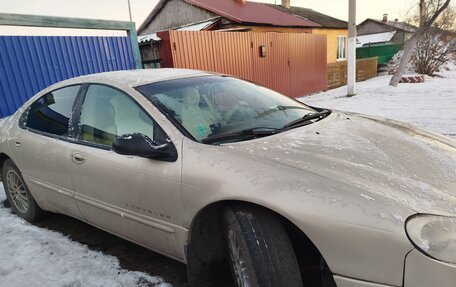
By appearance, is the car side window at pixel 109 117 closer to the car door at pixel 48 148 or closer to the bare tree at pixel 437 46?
the car door at pixel 48 148

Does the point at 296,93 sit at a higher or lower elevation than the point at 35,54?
lower

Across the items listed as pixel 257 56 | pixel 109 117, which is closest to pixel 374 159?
pixel 109 117

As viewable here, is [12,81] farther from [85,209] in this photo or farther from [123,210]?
[123,210]

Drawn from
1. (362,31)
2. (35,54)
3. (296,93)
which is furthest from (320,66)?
(362,31)

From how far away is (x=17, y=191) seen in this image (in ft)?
11.9

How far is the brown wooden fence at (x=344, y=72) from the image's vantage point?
1653cm

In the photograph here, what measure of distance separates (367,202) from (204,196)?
33.3 inches

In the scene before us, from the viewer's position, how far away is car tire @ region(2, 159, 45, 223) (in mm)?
3479

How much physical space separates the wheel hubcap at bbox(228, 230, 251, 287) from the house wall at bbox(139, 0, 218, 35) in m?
18.9

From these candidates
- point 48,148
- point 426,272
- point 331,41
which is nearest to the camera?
point 426,272

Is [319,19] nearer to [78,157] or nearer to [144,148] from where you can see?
[78,157]

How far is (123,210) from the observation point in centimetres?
246

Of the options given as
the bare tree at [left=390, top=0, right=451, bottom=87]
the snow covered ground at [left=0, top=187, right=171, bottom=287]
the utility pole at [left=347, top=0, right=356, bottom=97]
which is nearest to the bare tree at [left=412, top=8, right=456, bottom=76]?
the bare tree at [left=390, top=0, right=451, bottom=87]

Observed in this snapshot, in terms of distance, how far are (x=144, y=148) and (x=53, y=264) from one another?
4.62 ft
